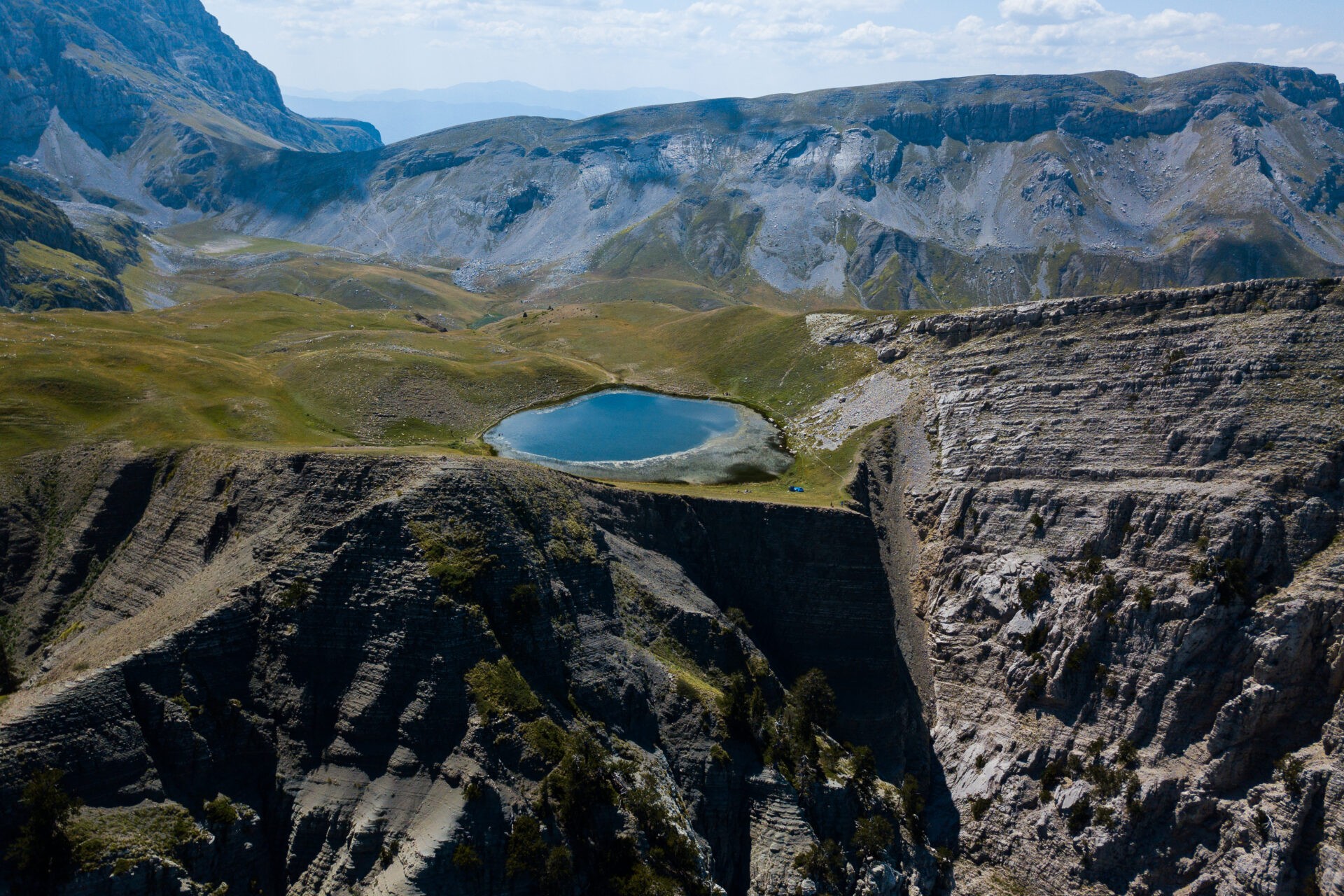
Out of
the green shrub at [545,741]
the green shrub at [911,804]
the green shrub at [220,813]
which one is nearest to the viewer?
the green shrub at [220,813]

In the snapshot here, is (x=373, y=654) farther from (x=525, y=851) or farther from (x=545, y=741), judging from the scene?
(x=525, y=851)

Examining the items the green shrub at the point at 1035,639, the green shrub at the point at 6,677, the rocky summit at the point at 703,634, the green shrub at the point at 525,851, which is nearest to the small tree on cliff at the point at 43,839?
the rocky summit at the point at 703,634

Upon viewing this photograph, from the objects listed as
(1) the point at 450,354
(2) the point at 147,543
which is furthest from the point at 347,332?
(2) the point at 147,543

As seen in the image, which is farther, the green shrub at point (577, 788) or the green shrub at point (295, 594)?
the green shrub at point (295, 594)

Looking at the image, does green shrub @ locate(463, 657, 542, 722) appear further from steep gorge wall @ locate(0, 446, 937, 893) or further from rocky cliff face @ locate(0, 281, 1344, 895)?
steep gorge wall @ locate(0, 446, 937, 893)

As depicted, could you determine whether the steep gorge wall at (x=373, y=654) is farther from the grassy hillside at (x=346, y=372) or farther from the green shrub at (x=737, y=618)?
the grassy hillside at (x=346, y=372)

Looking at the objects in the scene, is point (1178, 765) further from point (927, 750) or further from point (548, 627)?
point (548, 627)

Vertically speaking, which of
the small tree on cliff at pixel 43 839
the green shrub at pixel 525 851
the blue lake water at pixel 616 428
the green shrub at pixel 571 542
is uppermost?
the blue lake water at pixel 616 428

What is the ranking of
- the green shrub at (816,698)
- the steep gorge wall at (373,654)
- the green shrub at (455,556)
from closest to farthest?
1. the steep gorge wall at (373,654)
2. the green shrub at (455,556)
3. the green shrub at (816,698)
